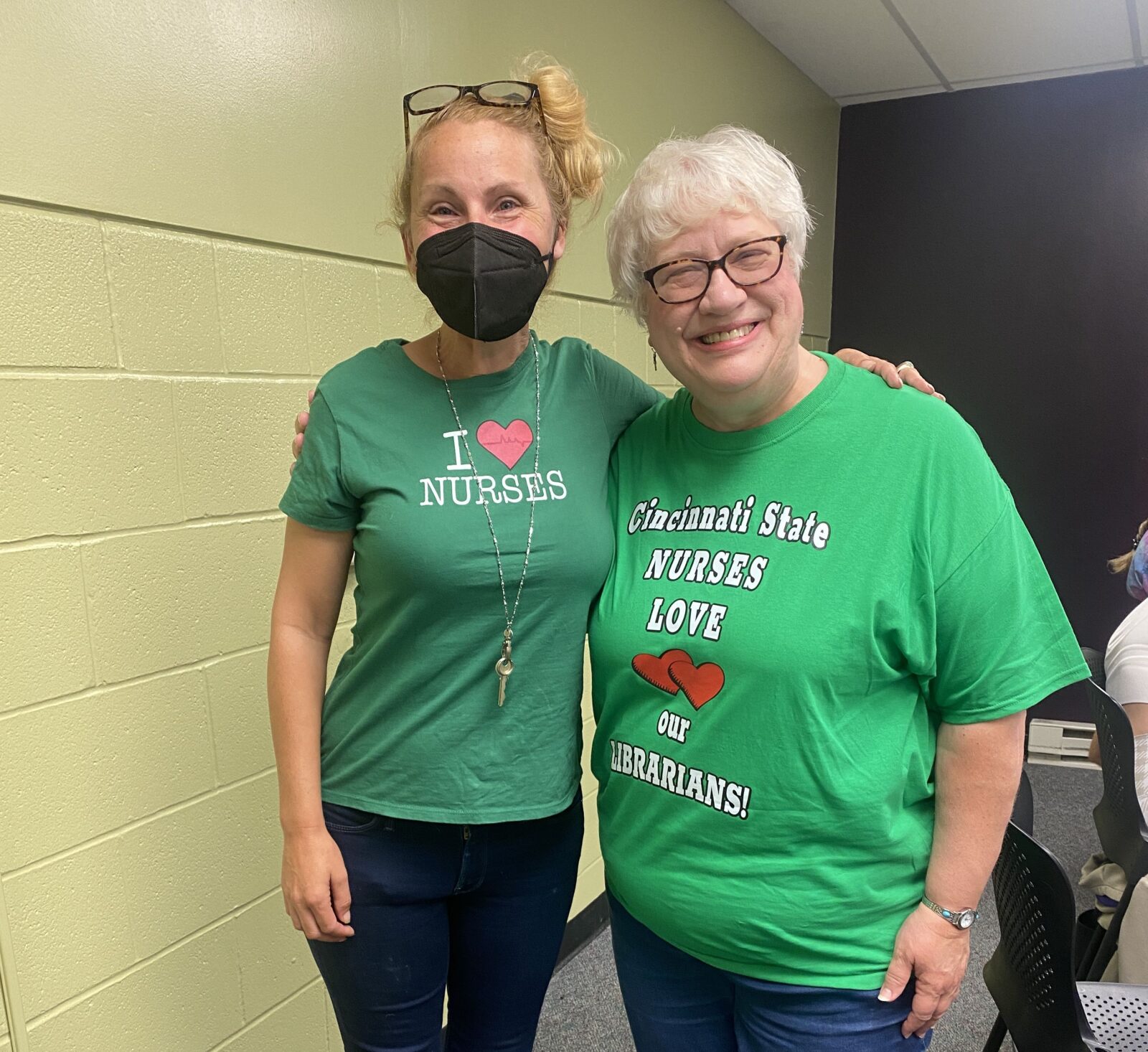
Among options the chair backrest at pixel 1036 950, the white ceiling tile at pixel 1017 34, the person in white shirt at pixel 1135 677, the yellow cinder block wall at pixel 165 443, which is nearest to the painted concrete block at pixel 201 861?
the yellow cinder block wall at pixel 165 443

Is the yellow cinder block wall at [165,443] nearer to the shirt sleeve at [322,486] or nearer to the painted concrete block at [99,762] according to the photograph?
the painted concrete block at [99,762]

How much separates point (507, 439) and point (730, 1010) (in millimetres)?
762

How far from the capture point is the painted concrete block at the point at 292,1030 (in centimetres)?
160

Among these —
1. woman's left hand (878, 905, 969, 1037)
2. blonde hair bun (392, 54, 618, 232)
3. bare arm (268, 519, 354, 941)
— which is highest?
blonde hair bun (392, 54, 618, 232)

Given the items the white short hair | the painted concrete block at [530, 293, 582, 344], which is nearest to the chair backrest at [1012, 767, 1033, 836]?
the white short hair

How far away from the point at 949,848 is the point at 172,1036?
1.31 metres

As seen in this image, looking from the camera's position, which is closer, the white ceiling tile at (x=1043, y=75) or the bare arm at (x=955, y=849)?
the bare arm at (x=955, y=849)

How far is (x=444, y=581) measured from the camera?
1.01 meters

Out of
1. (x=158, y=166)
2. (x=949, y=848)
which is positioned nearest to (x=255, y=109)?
(x=158, y=166)

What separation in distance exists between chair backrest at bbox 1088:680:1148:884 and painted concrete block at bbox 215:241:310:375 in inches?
63.1

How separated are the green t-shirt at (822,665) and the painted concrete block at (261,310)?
2.74 ft

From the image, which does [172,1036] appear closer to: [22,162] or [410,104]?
[22,162]

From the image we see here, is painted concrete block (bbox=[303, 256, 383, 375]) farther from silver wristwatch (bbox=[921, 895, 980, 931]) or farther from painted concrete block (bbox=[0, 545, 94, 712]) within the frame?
silver wristwatch (bbox=[921, 895, 980, 931])

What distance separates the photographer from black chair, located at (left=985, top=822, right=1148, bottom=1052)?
1.24 m
